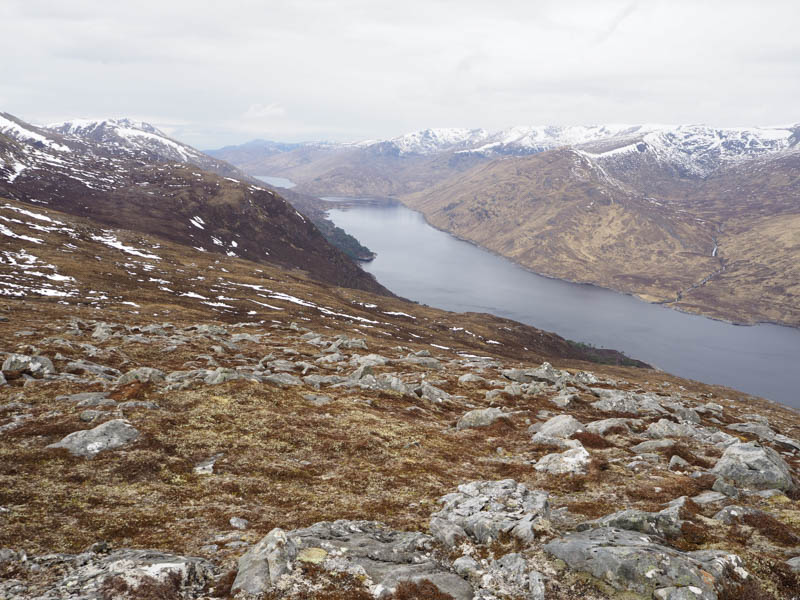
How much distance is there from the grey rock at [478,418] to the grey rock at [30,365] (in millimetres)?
29451

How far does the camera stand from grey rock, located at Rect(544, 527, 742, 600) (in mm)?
10992

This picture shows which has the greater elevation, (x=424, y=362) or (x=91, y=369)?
(x=91, y=369)

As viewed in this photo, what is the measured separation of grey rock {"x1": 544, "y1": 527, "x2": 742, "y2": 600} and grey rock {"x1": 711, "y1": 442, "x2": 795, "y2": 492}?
1145 centimetres

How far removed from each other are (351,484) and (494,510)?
724cm

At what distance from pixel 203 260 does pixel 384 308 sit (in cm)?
6113

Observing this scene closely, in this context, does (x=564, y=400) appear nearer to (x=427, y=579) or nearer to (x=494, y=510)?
(x=494, y=510)

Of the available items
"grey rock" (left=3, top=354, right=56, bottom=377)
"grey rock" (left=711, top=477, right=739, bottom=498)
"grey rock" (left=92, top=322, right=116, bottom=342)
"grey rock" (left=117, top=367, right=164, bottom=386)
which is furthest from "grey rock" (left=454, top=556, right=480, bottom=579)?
"grey rock" (left=92, top=322, right=116, bottom=342)

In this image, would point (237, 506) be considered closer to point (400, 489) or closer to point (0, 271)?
point (400, 489)

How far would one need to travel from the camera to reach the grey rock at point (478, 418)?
3194 cm

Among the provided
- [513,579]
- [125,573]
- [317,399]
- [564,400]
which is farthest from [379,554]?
[564,400]

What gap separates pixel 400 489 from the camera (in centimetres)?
1962

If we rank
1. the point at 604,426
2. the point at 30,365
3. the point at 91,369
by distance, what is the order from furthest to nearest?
1. the point at 91,369
2. the point at 604,426
3. the point at 30,365

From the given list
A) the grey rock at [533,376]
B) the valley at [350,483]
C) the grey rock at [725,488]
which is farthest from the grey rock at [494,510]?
the grey rock at [533,376]

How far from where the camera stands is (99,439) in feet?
66.7
